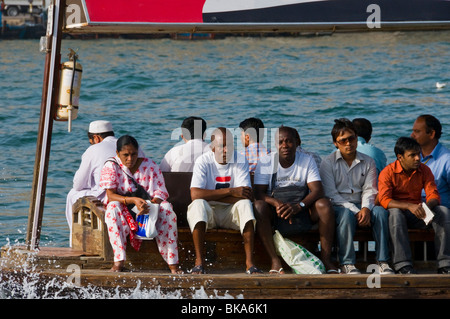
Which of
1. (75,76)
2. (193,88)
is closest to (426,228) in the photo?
(75,76)

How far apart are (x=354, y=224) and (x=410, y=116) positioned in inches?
398

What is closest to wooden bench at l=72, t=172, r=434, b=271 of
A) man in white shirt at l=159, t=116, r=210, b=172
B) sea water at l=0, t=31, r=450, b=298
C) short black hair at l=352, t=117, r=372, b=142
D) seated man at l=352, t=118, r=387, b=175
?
man in white shirt at l=159, t=116, r=210, b=172

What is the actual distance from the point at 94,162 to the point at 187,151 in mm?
763

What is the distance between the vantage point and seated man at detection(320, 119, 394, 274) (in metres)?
5.77

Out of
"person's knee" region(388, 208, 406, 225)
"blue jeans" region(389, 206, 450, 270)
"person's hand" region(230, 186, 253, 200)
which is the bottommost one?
"blue jeans" region(389, 206, 450, 270)

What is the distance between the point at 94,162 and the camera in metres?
6.66

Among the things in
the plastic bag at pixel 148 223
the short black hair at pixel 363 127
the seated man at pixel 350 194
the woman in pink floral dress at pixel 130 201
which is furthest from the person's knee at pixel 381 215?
the plastic bag at pixel 148 223

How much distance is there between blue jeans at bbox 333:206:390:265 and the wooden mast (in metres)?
2.15

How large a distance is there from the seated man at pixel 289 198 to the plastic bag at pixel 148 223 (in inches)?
28.2

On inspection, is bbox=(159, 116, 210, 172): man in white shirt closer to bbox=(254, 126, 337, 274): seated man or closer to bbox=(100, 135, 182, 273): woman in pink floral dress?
bbox=(100, 135, 182, 273): woman in pink floral dress

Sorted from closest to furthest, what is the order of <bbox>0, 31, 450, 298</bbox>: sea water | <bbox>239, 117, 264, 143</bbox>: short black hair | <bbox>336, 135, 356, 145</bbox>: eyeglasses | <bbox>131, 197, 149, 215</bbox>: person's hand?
<bbox>131, 197, 149, 215</bbox>: person's hand < <bbox>336, 135, 356, 145</bbox>: eyeglasses < <bbox>239, 117, 264, 143</bbox>: short black hair < <bbox>0, 31, 450, 298</bbox>: sea water

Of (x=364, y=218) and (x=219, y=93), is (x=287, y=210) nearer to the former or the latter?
(x=364, y=218)

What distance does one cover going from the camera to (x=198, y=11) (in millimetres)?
5984
